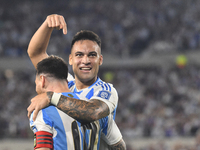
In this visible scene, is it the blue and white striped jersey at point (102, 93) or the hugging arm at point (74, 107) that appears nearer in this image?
the hugging arm at point (74, 107)

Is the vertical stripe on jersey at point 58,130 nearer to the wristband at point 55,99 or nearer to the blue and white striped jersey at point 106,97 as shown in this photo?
the wristband at point 55,99

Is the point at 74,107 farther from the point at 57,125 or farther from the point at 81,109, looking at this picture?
the point at 57,125

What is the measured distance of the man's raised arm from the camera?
12.2ft

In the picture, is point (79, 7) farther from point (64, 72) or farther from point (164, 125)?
point (64, 72)

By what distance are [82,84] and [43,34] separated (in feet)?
2.91

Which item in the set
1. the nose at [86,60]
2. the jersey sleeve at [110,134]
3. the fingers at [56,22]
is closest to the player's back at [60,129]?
the jersey sleeve at [110,134]

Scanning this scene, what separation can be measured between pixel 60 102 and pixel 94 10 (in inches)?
891

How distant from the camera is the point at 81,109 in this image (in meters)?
3.17

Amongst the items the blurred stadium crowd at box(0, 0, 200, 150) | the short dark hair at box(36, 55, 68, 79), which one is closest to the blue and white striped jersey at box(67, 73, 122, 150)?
the short dark hair at box(36, 55, 68, 79)

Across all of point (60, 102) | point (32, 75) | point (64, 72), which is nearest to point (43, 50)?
point (64, 72)

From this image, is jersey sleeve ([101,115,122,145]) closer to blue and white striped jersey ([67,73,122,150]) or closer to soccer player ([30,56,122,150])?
blue and white striped jersey ([67,73,122,150])

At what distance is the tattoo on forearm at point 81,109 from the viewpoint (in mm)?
3096

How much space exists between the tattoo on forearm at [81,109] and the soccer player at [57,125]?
59mm

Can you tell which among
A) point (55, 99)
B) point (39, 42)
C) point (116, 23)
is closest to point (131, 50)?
point (116, 23)
